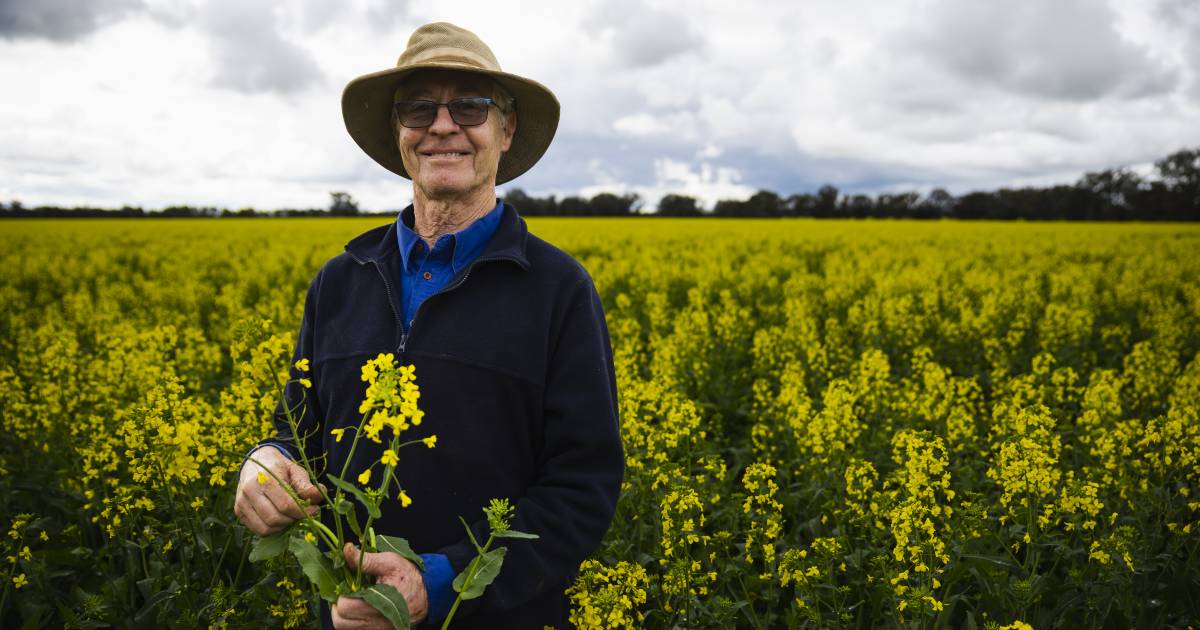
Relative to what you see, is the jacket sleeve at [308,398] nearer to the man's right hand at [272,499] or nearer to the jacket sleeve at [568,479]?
the man's right hand at [272,499]

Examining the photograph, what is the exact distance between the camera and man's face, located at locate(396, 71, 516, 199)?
88.5 inches

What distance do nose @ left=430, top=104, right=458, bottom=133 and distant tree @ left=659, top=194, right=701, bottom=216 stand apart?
Answer: 5000 cm

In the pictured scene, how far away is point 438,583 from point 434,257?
1072 mm


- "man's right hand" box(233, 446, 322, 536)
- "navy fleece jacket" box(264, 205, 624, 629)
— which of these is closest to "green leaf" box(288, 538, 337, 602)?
"man's right hand" box(233, 446, 322, 536)

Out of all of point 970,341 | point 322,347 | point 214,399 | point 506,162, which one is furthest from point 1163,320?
point 214,399

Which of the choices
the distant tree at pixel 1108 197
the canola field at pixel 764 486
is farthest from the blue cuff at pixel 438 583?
the distant tree at pixel 1108 197

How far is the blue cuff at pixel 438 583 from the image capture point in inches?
72.6

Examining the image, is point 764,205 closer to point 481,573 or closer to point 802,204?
point 802,204

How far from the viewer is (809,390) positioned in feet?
22.2

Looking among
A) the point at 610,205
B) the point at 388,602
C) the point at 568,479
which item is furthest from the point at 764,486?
the point at 610,205

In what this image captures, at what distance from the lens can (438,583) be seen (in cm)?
185

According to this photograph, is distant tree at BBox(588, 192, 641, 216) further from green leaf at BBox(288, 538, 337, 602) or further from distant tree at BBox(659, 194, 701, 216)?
green leaf at BBox(288, 538, 337, 602)

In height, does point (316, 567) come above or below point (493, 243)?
below

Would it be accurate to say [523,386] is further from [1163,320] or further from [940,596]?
[1163,320]
